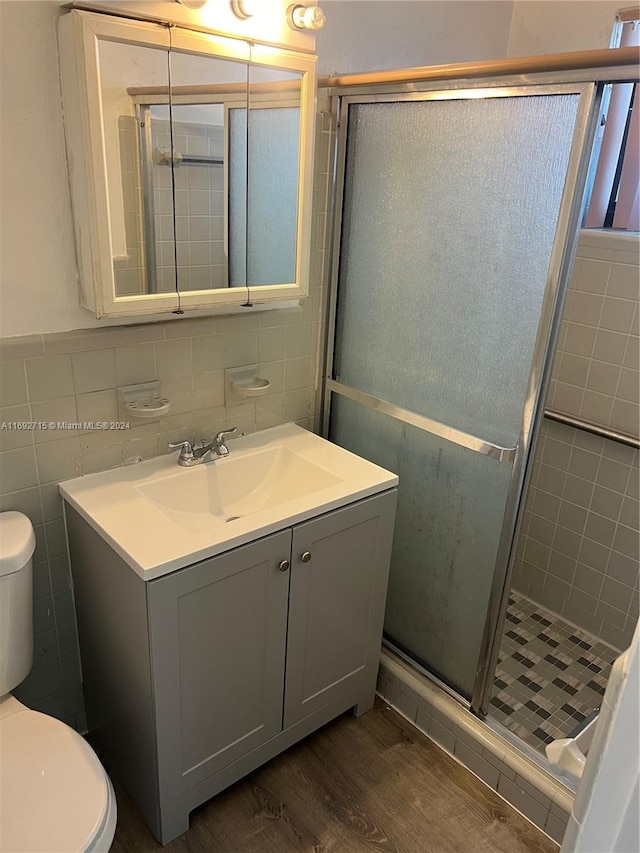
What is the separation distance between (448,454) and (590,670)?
1.03 meters

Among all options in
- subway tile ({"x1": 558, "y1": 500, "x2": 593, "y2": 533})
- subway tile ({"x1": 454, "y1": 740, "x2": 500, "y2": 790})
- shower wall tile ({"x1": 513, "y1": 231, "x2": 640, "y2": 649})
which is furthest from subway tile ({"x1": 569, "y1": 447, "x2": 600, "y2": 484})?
subway tile ({"x1": 454, "y1": 740, "x2": 500, "y2": 790})

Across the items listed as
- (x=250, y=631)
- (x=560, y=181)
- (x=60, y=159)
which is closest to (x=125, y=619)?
(x=250, y=631)

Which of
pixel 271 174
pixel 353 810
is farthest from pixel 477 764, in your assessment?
pixel 271 174

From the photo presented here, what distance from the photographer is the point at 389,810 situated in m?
1.71

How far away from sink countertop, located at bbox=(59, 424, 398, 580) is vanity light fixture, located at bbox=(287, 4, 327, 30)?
3.51 feet

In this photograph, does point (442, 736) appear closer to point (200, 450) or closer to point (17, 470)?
point (200, 450)

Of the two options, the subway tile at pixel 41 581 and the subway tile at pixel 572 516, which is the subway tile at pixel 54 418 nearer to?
the subway tile at pixel 41 581

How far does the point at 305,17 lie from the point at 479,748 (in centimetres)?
193

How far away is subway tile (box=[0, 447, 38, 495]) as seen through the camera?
1.49m

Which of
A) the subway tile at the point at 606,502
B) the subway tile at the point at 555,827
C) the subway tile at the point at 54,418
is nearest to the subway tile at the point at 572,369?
the subway tile at the point at 606,502

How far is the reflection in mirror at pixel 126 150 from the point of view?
1.32 metres

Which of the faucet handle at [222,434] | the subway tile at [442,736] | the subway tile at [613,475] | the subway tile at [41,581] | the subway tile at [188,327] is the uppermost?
the subway tile at [188,327]

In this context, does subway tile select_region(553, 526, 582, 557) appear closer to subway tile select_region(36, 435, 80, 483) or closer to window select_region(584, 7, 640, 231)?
window select_region(584, 7, 640, 231)

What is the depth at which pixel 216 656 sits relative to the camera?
4.92 ft
